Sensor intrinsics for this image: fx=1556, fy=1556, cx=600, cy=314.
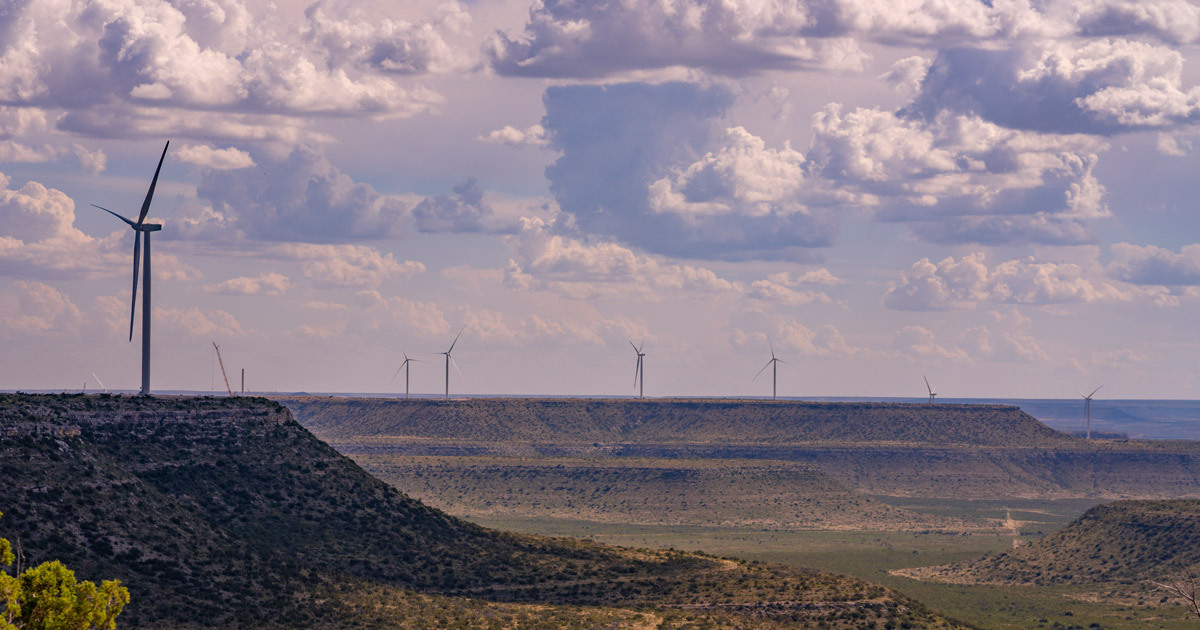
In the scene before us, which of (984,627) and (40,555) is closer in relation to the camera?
(40,555)

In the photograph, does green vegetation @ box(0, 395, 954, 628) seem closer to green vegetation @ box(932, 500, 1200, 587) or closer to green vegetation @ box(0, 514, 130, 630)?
green vegetation @ box(0, 514, 130, 630)

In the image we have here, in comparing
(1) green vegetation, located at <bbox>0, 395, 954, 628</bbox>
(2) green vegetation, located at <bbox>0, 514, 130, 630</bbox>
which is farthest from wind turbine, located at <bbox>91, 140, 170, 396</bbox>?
(2) green vegetation, located at <bbox>0, 514, 130, 630</bbox>

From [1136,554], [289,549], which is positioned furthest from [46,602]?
[1136,554]

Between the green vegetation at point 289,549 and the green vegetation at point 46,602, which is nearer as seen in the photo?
the green vegetation at point 46,602

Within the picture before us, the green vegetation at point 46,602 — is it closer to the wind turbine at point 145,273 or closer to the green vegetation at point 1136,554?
the wind turbine at point 145,273

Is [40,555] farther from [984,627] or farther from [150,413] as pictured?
[984,627]

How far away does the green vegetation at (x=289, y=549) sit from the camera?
10712 cm

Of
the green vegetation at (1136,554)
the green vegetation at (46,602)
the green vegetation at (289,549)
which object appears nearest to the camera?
the green vegetation at (46,602)

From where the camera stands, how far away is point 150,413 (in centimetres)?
13425

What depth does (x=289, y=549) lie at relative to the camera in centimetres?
12394

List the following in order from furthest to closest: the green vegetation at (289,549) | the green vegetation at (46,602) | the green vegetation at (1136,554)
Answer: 1. the green vegetation at (1136,554)
2. the green vegetation at (289,549)
3. the green vegetation at (46,602)

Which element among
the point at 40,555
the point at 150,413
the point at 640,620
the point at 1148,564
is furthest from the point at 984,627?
the point at 40,555

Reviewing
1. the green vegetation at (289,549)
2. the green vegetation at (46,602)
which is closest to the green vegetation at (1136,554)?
the green vegetation at (289,549)

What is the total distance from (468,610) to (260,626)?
698 inches
